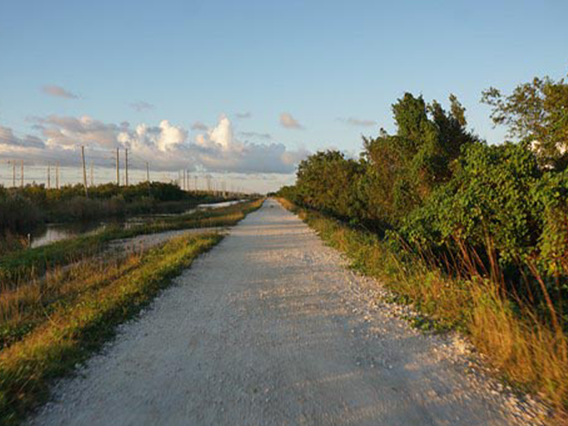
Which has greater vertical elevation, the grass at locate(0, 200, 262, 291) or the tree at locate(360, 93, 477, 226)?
the tree at locate(360, 93, 477, 226)

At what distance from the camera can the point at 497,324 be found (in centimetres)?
434

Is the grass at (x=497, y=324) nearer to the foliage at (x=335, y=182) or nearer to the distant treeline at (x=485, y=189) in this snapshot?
the distant treeline at (x=485, y=189)

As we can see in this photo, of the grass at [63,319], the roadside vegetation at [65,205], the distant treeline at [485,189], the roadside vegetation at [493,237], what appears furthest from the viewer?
the roadside vegetation at [65,205]

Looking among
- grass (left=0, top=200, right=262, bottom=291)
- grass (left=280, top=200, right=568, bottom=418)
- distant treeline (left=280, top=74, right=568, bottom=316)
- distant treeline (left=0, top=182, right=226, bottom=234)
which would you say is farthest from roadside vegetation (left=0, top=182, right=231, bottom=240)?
grass (left=280, top=200, right=568, bottom=418)

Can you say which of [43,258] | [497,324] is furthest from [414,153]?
[43,258]

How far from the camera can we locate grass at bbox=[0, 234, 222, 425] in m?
3.38

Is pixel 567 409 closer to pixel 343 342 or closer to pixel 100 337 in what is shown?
pixel 343 342

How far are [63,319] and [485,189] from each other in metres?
7.83

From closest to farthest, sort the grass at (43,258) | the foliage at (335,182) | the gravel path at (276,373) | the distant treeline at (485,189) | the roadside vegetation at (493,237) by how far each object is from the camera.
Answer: the gravel path at (276,373) < the roadside vegetation at (493,237) < the distant treeline at (485,189) < the grass at (43,258) < the foliage at (335,182)

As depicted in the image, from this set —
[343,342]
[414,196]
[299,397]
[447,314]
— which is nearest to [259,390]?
[299,397]

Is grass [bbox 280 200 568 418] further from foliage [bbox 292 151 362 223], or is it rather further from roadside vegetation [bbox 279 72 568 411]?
foliage [bbox 292 151 362 223]

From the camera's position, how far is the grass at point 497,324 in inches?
136

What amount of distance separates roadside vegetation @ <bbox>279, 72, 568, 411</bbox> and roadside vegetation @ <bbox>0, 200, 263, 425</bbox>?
187 inches

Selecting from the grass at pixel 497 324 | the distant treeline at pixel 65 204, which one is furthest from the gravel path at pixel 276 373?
the distant treeline at pixel 65 204
